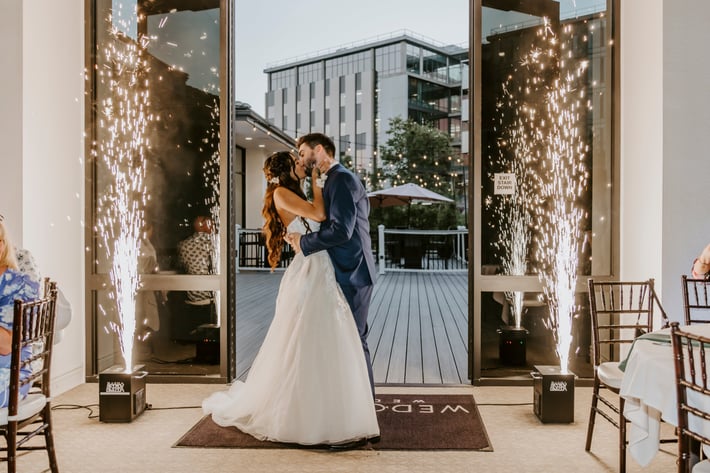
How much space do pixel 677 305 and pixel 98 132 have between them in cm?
447

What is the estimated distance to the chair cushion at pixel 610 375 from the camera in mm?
2660

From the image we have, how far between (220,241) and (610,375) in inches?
114

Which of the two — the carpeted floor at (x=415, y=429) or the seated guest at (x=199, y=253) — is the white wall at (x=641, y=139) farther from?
the seated guest at (x=199, y=253)

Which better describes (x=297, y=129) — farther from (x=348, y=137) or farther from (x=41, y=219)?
(x=41, y=219)

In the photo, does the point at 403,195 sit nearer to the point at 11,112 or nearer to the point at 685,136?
the point at 685,136

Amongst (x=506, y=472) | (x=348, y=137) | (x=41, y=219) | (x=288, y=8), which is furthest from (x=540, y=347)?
(x=348, y=137)

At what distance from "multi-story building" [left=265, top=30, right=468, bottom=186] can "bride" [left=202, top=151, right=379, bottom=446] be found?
82.7 ft

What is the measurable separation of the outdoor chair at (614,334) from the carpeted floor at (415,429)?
0.67 m

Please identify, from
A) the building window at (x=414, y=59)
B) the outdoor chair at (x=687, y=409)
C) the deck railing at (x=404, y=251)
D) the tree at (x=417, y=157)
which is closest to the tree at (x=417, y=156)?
the tree at (x=417, y=157)

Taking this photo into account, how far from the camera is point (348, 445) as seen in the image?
295cm

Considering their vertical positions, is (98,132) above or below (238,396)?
above

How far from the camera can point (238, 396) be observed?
339 centimetres

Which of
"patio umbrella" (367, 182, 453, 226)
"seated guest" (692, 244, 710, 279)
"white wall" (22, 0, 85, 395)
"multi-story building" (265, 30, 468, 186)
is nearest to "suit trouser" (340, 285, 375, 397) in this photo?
"seated guest" (692, 244, 710, 279)

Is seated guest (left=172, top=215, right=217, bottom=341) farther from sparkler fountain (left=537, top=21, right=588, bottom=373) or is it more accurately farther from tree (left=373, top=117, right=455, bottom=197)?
tree (left=373, top=117, right=455, bottom=197)
